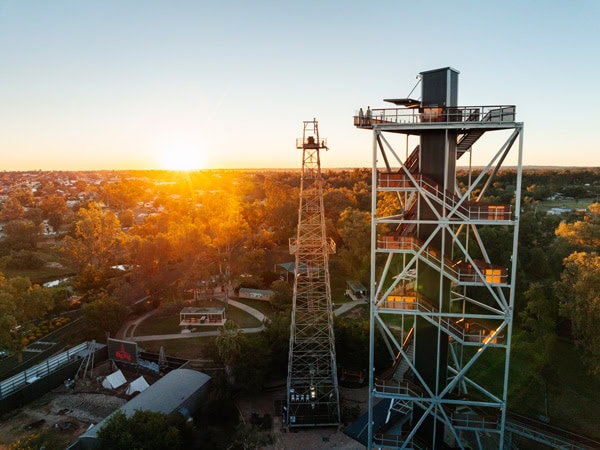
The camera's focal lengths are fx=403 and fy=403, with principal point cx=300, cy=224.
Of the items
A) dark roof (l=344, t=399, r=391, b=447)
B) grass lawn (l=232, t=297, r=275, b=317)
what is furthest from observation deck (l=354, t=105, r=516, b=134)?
grass lawn (l=232, t=297, r=275, b=317)

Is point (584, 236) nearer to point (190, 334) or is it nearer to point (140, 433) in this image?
point (190, 334)

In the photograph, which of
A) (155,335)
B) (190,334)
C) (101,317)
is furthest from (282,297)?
(101,317)

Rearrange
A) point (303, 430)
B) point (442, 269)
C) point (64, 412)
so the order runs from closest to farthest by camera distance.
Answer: point (442, 269)
point (303, 430)
point (64, 412)

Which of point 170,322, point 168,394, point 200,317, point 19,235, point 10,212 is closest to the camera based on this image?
point 168,394

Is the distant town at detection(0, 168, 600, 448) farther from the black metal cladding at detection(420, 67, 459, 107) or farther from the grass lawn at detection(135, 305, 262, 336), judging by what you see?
the black metal cladding at detection(420, 67, 459, 107)

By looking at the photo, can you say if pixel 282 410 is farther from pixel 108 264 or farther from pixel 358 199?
pixel 358 199

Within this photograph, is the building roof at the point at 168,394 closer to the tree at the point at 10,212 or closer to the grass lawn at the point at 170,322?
the grass lawn at the point at 170,322
